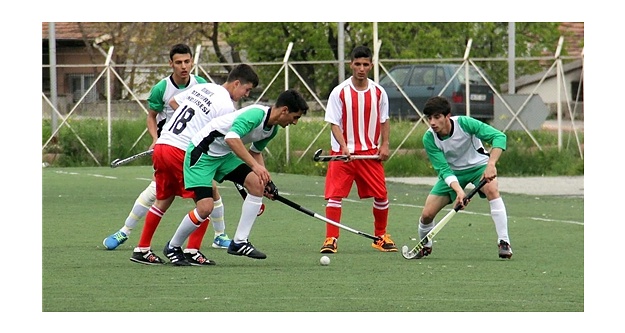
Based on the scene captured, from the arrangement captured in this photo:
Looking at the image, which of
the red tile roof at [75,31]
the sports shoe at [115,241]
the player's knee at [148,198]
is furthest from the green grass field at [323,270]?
the red tile roof at [75,31]

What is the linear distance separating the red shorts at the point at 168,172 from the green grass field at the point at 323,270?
62 centimetres

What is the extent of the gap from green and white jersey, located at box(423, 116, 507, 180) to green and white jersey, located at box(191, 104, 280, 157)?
4.96 ft

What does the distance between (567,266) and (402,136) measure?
1299 cm

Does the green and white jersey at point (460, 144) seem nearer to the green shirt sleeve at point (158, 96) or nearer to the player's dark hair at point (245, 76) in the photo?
the player's dark hair at point (245, 76)

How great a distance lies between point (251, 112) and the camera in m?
9.62

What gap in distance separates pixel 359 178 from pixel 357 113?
0.59 m

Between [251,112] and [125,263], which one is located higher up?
[251,112]

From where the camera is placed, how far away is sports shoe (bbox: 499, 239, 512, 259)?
33.3 feet

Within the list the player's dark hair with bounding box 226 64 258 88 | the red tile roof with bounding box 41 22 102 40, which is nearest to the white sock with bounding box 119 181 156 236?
the player's dark hair with bounding box 226 64 258 88

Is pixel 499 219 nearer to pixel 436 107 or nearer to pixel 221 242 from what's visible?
pixel 436 107

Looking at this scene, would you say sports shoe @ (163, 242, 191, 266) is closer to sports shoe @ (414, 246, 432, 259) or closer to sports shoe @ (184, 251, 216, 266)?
sports shoe @ (184, 251, 216, 266)

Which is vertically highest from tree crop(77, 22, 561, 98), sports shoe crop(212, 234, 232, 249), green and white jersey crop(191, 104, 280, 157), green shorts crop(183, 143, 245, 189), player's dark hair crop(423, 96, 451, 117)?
tree crop(77, 22, 561, 98)

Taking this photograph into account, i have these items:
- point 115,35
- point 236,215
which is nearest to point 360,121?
point 236,215

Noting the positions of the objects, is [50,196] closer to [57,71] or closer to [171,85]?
[171,85]
